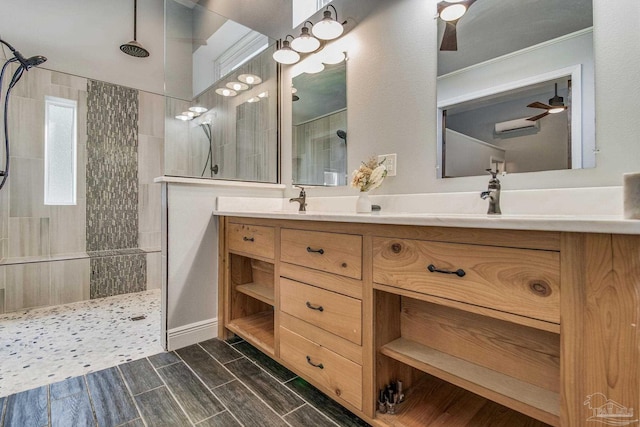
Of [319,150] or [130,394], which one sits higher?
[319,150]

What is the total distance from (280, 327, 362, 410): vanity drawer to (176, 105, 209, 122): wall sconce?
188 cm

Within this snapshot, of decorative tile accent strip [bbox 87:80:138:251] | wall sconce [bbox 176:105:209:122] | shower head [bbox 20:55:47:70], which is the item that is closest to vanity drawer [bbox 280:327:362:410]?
wall sconce [bbox 176:105:209:122]

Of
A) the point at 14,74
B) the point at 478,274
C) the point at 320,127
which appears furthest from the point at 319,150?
the point at 14,74

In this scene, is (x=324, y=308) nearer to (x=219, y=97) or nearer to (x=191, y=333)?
(x=191, y=333)

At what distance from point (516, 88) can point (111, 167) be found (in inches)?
146

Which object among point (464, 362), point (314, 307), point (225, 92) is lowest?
point (464, 362)

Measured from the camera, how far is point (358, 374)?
1197mm

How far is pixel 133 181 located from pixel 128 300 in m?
1.32

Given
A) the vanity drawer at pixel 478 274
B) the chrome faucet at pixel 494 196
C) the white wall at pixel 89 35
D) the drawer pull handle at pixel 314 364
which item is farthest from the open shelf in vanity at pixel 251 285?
the white wall at pixel 89 35

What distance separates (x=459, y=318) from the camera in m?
1.19

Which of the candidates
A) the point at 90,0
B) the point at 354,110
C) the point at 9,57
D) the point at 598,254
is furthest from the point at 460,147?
the point at 9,57

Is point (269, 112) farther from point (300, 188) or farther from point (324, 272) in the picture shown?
point (324, 272)

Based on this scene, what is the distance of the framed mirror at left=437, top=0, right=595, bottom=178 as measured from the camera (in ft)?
3.67

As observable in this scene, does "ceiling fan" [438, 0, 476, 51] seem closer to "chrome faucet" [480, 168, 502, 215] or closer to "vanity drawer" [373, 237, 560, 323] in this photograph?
"chrome faucet" [480, 168, 502, 215]
